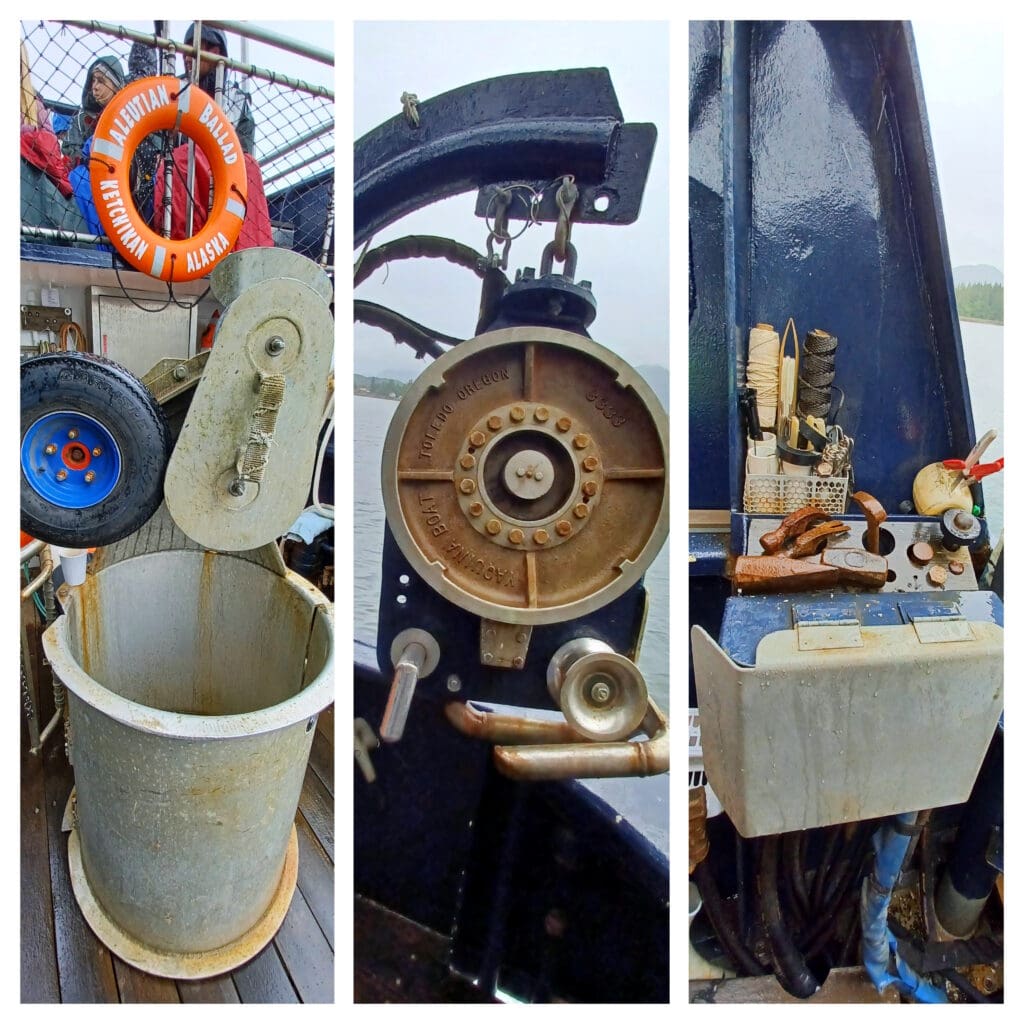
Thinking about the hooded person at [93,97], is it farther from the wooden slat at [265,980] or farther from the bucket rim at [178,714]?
the wooden slat at [265,980]

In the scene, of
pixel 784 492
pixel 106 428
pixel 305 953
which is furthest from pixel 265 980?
pixel 784 492

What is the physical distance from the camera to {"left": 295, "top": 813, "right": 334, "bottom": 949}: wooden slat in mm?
1464

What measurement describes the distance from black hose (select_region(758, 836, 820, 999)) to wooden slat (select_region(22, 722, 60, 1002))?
4.58 feet

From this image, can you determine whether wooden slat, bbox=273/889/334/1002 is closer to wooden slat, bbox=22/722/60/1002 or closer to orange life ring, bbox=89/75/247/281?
wooden slat, bbox=22/722/60/1002

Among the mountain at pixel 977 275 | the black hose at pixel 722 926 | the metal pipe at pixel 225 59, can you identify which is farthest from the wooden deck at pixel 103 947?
the mountain at pixel 977 275

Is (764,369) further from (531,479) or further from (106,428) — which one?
(106,428)

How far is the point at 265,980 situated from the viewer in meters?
1.32

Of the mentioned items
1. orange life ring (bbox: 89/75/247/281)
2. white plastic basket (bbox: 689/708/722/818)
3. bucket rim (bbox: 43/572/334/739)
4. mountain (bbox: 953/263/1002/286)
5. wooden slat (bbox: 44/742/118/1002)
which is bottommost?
wooden slat (bbox: 44/742/118/1002)

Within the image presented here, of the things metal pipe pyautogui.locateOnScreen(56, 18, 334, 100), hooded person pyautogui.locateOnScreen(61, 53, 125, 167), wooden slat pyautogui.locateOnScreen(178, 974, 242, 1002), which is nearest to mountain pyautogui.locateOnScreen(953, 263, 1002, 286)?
metal pipe pyautogui.locateOnScreen(56, 18, 334, 100)

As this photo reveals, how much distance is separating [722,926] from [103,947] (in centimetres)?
125

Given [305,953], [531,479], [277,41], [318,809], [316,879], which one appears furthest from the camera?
[318,809]

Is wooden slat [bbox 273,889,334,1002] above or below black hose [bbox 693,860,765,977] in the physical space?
below

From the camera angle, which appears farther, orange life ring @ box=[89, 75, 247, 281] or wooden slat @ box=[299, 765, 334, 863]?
wooden slat @ box=[299, 765, 334, 863]

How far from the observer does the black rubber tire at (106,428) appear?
1115 mm
